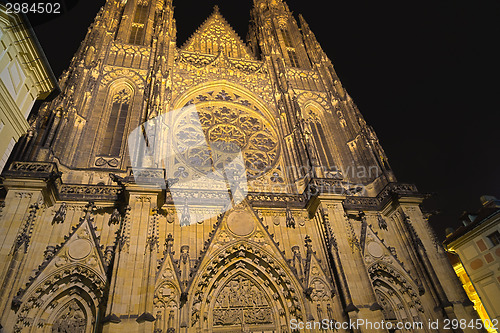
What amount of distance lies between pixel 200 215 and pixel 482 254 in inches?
526

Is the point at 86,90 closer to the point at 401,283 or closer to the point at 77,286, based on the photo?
the point at 77,286

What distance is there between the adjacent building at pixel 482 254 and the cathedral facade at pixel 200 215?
20.5 ft

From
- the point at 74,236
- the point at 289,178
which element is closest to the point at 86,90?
the point at 74,236

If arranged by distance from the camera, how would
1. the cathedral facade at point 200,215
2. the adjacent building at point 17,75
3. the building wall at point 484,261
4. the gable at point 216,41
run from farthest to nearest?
the gable at point 216,41 < the building wall at point 484,261 < the cathedral facade at point 200,215 < the adjacent building at point 17,75

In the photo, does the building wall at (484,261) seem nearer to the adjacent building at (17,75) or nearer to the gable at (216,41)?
the gable at (216,41)

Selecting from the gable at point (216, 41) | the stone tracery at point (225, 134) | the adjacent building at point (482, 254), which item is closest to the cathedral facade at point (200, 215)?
the stone tracery at point (225, 134)

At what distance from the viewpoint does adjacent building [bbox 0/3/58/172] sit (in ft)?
22.9

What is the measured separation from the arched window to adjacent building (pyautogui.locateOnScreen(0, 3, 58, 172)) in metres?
4.21

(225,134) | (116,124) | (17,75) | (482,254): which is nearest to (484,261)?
(482,254)

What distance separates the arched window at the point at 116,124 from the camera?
1248 centimetres

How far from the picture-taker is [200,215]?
10258 mm

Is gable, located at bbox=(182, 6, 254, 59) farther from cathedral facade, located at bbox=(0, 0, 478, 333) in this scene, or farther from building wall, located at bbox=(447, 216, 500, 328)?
building wall, located at bbox=(447, 216, 500, 328)

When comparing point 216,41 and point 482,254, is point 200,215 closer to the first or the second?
point 216,41

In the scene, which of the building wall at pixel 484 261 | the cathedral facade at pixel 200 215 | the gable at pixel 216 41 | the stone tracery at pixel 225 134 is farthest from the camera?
the gable at pixel 216 41
